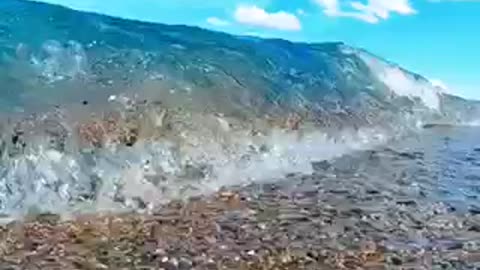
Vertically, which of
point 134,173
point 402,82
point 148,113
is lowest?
point 134,173

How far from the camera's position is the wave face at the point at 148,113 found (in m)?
17.0

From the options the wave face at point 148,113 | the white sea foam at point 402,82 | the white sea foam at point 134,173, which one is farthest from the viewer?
the white sea foam at point 402,82

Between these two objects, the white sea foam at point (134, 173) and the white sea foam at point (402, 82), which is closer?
the white sea foam at point (134, 173)

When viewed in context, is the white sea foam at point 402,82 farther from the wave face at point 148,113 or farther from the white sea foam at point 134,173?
the white sea foam at point 134,173

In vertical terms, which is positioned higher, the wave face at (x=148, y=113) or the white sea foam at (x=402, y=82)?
the white sea foam at (x=402, y=82)

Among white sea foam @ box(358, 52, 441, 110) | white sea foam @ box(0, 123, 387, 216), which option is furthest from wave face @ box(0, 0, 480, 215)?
white sea foam @ box(358, 52, 441, 110)

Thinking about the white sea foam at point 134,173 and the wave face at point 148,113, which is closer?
the white sea foam at point 134,173

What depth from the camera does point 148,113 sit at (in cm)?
2231

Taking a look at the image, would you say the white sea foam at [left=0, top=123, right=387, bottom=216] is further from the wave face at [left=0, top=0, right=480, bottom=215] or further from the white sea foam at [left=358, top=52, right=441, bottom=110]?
the white sea foam at [left=358, top=52, right=441, bottom=110]

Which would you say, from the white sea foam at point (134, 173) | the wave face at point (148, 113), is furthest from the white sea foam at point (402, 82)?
the white sea foam at point (134, 173)

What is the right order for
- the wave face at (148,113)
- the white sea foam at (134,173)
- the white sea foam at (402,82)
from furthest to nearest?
the white sea foam at (402,82)
the wave face at (148,113)
the white sea foam at (134,173)

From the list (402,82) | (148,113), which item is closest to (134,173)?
(148,113)

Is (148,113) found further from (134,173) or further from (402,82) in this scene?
(402,82)

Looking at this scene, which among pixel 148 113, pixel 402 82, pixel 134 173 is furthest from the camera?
pixel 402 82
